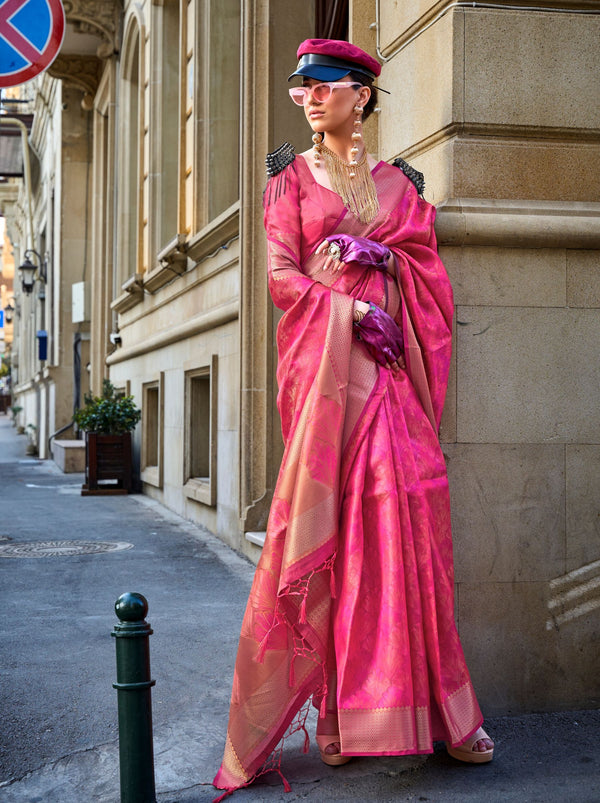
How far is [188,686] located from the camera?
4574 mm

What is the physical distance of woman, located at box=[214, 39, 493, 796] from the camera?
3342 mm

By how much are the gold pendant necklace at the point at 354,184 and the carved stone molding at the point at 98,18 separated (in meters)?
14.0

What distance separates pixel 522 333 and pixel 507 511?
0.80m

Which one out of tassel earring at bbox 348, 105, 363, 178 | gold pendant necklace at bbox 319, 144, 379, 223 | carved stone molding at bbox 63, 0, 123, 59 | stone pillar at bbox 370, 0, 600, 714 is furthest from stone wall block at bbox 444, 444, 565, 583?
carved stone molding at bbox 63, 0, 123, 59

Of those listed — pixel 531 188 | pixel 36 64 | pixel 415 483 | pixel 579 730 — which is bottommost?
pixel 579 730

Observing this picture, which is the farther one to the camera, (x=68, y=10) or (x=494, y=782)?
(x=68, y=10)

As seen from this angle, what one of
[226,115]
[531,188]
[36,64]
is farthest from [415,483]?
[226,115]

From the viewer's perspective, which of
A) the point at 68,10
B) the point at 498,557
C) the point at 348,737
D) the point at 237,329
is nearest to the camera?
the point at 348,737

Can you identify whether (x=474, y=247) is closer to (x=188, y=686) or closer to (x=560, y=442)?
(x=560, y=442)

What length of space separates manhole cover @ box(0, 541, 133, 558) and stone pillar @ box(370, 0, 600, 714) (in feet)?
16.9

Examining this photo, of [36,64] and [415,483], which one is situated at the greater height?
[36,64]

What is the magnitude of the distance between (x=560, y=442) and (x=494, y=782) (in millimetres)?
1542

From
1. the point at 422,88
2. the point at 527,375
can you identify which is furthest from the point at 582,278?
the point at 422,88

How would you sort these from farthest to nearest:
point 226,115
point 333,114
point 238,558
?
point 226,115 < point 238,558 < point 333,114
